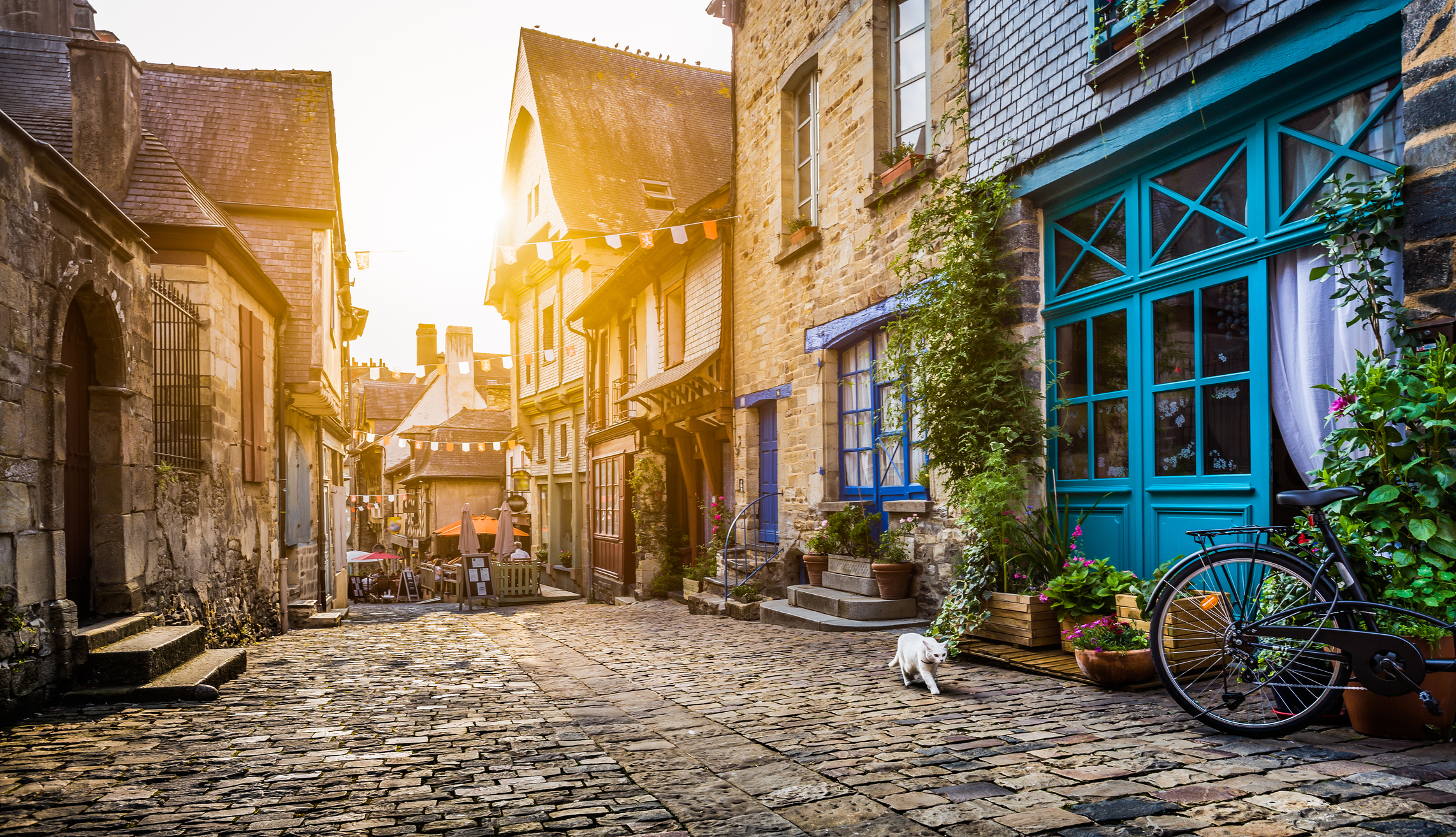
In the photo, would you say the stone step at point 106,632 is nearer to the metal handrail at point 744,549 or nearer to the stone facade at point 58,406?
the stone facade at point 58,406

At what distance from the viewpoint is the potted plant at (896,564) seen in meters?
7.77

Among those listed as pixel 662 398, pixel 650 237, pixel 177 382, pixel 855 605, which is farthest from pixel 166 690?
pixel 650 237

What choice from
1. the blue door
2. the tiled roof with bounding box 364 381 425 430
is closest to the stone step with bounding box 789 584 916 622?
the blue door

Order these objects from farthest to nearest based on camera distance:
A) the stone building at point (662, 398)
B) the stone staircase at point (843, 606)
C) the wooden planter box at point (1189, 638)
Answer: the stone building at point (662, 398) → the stone staircase at point (843, 606) → the wooden planter box at point (1189, 638)

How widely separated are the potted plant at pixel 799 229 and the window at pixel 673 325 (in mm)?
4118

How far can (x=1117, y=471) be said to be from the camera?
596 centimetres

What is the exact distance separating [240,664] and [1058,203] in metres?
6.42

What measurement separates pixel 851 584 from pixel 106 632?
5.43 meters

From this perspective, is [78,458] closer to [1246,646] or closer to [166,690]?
[166,690]

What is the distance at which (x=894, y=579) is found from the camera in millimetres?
7766

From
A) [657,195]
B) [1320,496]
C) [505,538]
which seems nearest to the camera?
[1320,496]

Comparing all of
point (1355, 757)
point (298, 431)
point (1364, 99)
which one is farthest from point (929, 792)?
point (298, 431)

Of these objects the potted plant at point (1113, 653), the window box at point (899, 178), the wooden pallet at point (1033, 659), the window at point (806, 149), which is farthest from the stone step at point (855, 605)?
the window at point (806, 149)

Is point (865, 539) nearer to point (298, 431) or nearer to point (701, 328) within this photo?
point (701, 328)
